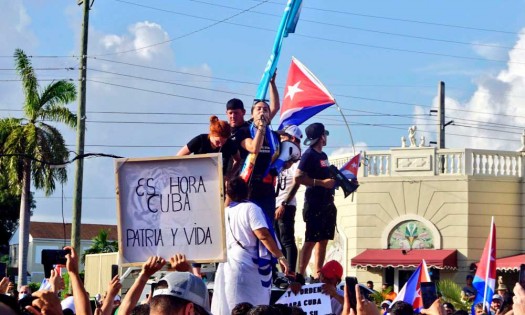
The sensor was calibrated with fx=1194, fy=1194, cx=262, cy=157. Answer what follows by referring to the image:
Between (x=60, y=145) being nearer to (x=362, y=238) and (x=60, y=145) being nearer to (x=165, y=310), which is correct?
(x=362, y=238)

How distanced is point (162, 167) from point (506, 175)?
28628 mm

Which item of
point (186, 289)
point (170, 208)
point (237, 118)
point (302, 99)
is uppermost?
point (302, 99)

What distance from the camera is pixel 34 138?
3919 centimetres

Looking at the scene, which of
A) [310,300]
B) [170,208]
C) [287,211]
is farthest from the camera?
[287,211]

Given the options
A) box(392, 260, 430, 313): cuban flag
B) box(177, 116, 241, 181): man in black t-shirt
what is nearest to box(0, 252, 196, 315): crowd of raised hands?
box(177, 116, 241, 181): man in black t-shirt

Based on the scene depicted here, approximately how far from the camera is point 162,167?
24.8 feet

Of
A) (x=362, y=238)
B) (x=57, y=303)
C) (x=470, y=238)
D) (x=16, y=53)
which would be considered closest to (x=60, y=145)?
(x=16, y=53)

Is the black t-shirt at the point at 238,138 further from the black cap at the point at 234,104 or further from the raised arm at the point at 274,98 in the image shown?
the raised arm at the point at 274,98

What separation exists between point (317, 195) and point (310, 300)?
415 cm

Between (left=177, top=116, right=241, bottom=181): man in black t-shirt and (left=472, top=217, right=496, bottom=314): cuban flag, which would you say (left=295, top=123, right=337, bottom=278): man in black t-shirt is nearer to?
(left=472, top=217, right=496, bottom=314): cuban flag

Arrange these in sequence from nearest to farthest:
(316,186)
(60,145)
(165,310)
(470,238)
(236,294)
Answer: (165,310) < (236,294) < (316,186) < (470,238) < (60,145)

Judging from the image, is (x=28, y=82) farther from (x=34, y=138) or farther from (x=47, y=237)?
(x=47, y=237)

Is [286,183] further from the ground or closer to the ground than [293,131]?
closer to the ground

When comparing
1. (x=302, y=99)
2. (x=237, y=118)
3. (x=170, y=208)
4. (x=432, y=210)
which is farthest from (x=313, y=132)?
(x=432, y=210)
